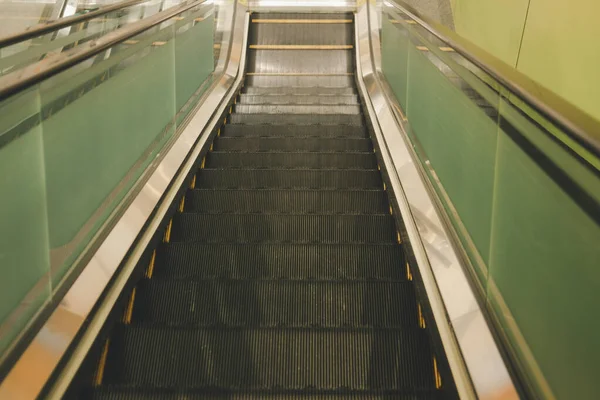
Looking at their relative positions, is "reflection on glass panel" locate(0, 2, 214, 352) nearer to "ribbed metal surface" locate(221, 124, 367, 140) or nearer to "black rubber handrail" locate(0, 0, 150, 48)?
"black rubber handrail" locate(0, 0, 150, 48)

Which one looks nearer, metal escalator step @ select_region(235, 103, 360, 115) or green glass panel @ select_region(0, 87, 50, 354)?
green glass panel @ select_region(0, 87, 50, 354)

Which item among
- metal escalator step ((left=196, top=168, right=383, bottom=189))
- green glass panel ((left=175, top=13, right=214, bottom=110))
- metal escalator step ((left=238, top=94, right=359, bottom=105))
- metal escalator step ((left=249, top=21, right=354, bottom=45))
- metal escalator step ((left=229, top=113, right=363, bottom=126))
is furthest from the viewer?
metal escalator step ((left=249, top=21, right=354, bottom=45))

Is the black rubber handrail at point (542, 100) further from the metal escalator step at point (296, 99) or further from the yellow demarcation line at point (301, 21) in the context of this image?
the yellow demarcation line at point (301, 21)

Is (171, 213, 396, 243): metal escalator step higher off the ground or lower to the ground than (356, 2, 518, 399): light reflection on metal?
lower

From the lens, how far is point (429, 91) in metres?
3.09

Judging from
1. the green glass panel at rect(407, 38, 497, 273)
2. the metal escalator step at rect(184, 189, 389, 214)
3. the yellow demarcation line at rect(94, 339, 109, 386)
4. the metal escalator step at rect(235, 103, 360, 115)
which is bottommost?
the yellow demarcation line at rect(94, 339, 109, 386)

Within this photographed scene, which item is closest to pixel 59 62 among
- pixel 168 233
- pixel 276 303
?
pixel 168 233

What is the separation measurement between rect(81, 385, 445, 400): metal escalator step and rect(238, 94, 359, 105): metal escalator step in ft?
13.8

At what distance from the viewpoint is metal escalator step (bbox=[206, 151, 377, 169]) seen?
12.6 feet

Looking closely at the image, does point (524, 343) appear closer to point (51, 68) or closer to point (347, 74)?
point (51, 68)

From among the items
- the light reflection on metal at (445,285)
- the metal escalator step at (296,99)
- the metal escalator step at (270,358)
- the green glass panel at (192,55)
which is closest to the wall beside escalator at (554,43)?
the light reflection on metal at (445,285)

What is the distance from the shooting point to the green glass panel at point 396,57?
4.03 metres

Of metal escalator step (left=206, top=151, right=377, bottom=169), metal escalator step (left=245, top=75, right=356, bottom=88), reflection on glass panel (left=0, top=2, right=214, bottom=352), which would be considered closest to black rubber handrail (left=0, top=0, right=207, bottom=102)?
reflection on glass panel (left=0, top=2, right=214, bottom=352)

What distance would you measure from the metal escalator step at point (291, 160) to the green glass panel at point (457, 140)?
0.58 meters
